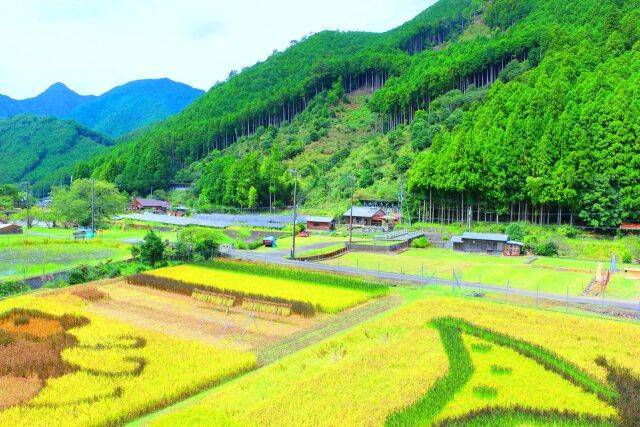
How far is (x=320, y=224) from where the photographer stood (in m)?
61.0

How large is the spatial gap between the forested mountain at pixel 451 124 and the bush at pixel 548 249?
7.51 meters

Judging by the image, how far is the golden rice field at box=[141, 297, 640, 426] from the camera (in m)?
11.5

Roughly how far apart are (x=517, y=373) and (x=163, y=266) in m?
26.7

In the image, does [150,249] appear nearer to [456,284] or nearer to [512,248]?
[456,284]

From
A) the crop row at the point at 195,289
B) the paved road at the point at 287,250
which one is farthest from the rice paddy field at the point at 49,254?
the paved road at the point at 287,250

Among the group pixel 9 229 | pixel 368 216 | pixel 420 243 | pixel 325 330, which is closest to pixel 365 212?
pixel 368 216

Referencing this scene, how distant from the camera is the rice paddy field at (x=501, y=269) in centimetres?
2906

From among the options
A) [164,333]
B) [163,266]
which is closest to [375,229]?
[163,266]

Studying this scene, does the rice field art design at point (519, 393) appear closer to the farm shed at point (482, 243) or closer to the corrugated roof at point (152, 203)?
the farm shed at point (482, 243)

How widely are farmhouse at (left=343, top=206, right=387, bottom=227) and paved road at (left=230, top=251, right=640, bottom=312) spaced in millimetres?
23656

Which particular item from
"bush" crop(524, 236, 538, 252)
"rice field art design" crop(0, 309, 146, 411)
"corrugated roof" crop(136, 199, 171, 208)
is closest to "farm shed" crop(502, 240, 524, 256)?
"bush" crop(524, 236, 538, 252)

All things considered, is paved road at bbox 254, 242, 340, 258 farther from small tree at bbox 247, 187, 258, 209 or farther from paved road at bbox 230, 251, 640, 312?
small tree at bbox 247, 187, 258, 209

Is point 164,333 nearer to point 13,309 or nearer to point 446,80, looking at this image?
point 13,309

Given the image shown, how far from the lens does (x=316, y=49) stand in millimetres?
171750
